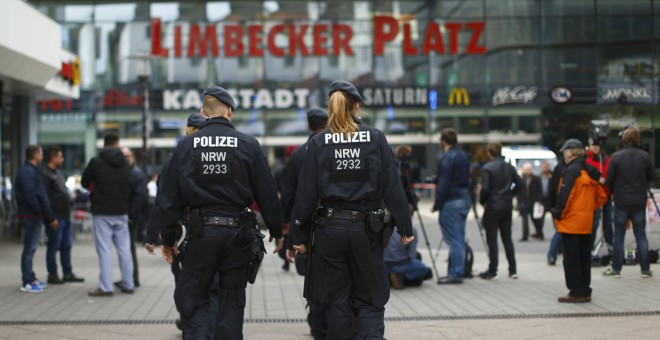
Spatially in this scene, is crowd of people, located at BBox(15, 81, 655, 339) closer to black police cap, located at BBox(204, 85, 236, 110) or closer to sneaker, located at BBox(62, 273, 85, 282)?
black police cap, located at BBox(204, 85, 236, 110)

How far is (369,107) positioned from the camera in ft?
111

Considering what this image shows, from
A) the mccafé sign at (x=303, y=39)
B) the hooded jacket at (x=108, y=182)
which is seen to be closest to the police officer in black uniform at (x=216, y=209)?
the hooded jacket at (x=108, y=182)

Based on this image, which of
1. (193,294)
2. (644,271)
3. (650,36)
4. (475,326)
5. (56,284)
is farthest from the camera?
(650,36)

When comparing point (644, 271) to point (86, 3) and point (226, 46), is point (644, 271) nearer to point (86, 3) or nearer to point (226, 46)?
point (226, 46)

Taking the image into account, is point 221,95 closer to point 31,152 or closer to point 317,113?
point 317,113

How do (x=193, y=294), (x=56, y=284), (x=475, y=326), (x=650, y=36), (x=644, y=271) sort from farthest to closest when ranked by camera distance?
(x=650, y=36) → (x=56, y=284) → (x=644, y=271) → (x=475, y=326) → (x=193, y=294)

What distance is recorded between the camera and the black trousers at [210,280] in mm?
5641

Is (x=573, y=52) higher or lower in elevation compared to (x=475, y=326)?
higher

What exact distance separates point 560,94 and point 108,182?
2593 centimetres

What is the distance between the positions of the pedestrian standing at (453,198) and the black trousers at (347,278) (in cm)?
516

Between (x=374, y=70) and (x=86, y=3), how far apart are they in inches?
429

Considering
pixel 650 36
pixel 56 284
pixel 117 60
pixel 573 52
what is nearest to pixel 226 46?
pixel 117 60

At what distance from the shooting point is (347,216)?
234 inches

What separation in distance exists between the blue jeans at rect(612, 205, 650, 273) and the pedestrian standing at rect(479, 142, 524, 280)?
1.30 m
